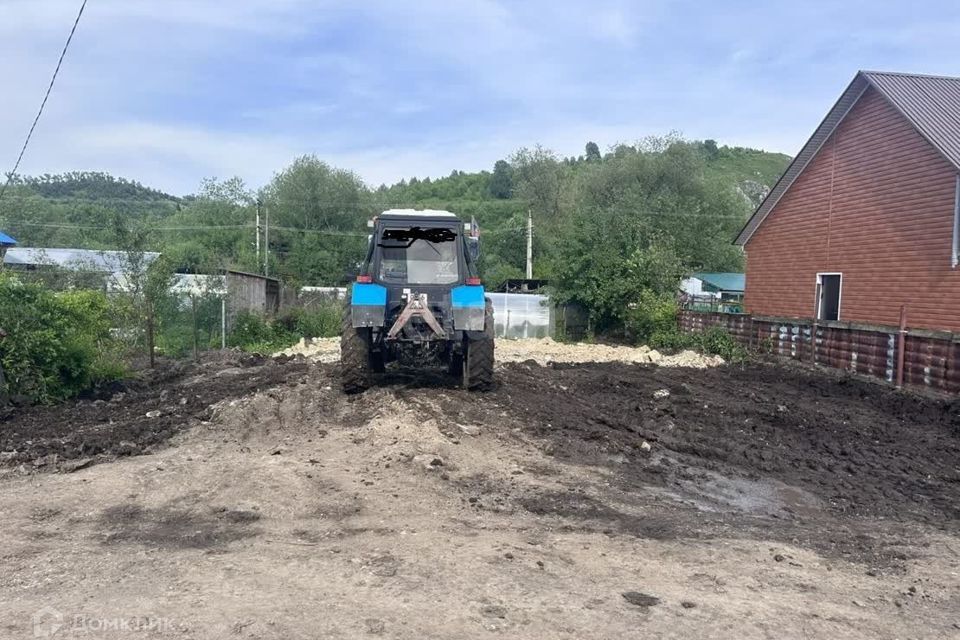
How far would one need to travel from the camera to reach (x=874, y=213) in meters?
18.5

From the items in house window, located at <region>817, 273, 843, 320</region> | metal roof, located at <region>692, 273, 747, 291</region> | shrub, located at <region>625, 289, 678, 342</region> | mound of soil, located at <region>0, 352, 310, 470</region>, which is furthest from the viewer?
metal roof, located at <region>692, 273, 747, 291</region>

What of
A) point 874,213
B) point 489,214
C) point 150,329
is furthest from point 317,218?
point 874,213

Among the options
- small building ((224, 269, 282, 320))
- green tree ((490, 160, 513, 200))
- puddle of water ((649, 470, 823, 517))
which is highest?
green tree ((490, 160, 513, 200))

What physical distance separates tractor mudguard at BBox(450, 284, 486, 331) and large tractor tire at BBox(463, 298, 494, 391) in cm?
30

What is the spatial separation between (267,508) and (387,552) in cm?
151

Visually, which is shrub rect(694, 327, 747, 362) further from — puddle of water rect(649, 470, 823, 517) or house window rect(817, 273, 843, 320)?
puddle of water rect(649, 470, 823, 517)

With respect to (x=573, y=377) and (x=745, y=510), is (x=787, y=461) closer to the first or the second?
(x=745, y=510)

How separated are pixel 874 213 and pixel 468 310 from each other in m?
13.0

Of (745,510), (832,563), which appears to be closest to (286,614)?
(832,563)

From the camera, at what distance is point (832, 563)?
5.12m

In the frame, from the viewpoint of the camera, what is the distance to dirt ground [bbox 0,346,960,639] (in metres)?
4.11

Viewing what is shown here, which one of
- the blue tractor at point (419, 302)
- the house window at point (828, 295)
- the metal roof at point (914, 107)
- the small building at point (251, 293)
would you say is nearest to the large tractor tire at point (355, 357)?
the blue tractor at point (419, 302)

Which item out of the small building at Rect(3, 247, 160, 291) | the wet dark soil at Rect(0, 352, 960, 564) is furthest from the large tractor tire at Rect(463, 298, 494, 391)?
the small building at Rect(3, 247, 160, 291)

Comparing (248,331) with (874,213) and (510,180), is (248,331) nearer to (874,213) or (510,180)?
(874,213)
